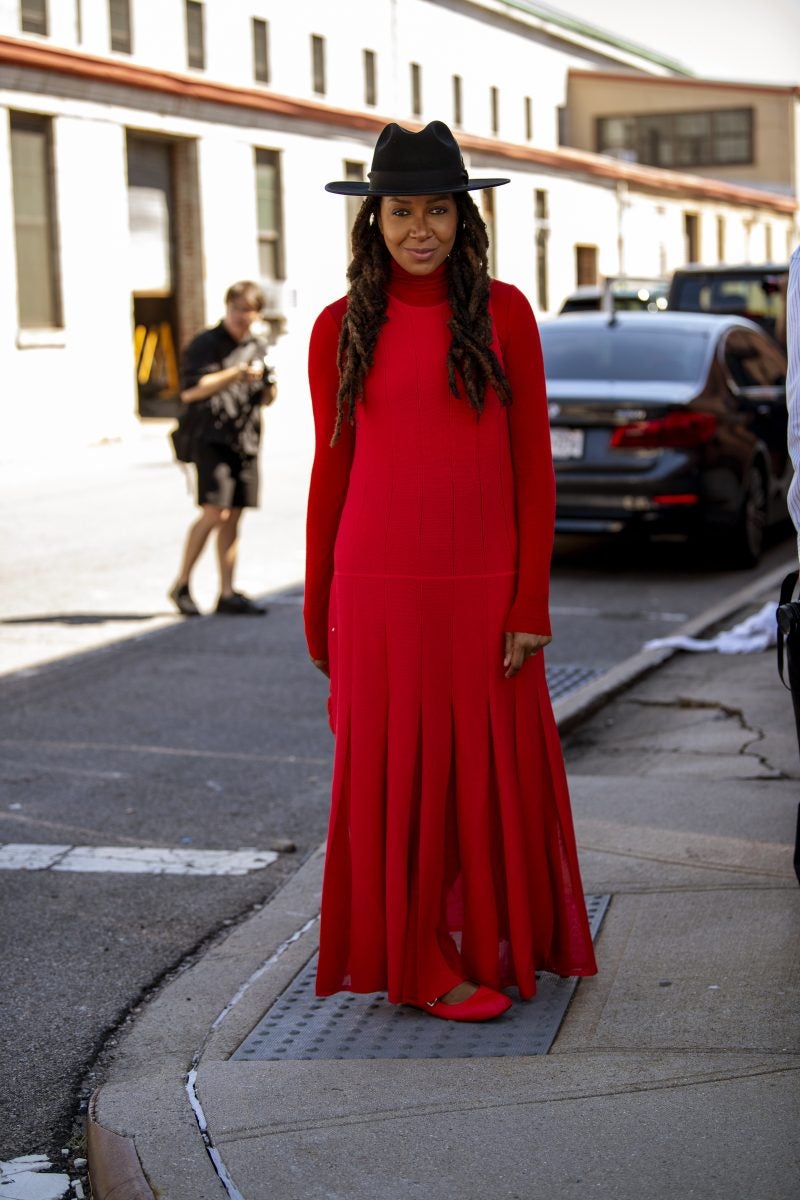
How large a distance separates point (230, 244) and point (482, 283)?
90.1 ft

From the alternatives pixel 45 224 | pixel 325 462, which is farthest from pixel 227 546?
pixel 45 224

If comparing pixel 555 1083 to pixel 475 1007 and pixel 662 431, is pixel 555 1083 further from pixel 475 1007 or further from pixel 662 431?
pixel 662 431

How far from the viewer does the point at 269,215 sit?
32125 millimetres

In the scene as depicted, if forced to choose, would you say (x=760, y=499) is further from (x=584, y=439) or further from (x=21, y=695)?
(x=21, y=695)

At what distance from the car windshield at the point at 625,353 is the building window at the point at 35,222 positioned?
1522cm

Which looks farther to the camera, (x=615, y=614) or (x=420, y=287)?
(x=615, y=614)

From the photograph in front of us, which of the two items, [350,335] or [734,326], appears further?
[734,326]

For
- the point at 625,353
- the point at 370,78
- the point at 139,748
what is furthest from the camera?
the point at 370,78

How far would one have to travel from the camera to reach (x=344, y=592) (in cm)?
397

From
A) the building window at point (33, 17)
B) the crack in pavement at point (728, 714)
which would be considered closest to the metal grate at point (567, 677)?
the crack in pavement at point (728, 714)

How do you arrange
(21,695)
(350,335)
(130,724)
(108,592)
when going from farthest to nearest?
1. (108,592)
2. (21,695)
3. (130,724)
4. (350,335)

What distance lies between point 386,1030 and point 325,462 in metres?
1.32

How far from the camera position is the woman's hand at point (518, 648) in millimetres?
3904

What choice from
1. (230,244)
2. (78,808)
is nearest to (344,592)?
(78,808)
